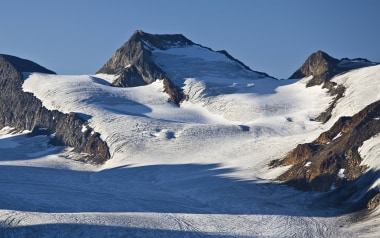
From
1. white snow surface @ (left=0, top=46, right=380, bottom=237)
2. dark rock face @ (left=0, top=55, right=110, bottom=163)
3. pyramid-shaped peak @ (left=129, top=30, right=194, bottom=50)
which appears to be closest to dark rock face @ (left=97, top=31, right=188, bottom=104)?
pyramid-shaped peak @ (left=129, top=30, right=194, bottom=50)

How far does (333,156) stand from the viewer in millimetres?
93750

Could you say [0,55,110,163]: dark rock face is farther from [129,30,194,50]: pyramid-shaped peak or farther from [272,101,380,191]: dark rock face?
[272,101,380,191]: dark rock face

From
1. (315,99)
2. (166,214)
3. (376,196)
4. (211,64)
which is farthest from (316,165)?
(211,64)

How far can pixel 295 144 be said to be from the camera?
10938cm

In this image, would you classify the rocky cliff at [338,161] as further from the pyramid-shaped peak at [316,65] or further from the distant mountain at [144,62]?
the distant mountain at [144,62]

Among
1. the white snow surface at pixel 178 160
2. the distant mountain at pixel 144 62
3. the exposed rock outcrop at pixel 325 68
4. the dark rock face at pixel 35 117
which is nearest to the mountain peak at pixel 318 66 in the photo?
the exposed rock outcrop at pixel 325 68

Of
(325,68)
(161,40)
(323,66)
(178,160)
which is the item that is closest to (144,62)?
(161,40)

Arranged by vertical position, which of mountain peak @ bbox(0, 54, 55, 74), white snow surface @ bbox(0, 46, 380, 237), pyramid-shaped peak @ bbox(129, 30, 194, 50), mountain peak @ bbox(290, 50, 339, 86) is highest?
pyramid-shaped peak @ bbox(129, 30, 194, 50)

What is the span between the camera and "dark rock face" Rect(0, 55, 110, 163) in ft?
399

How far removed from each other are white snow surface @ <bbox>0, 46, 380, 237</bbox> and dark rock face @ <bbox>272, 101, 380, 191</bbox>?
2.19 meters

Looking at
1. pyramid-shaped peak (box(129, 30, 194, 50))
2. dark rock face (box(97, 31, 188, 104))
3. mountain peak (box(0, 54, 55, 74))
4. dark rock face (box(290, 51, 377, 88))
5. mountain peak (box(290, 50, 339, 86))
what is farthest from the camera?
pyramid-shaped peak (box(129, 30, 194, 50))

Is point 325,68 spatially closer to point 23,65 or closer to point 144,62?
point 144,62

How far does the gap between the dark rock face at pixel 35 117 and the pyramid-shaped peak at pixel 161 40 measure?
17.8 m

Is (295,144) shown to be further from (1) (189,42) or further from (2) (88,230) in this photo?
(1) (189,42)
